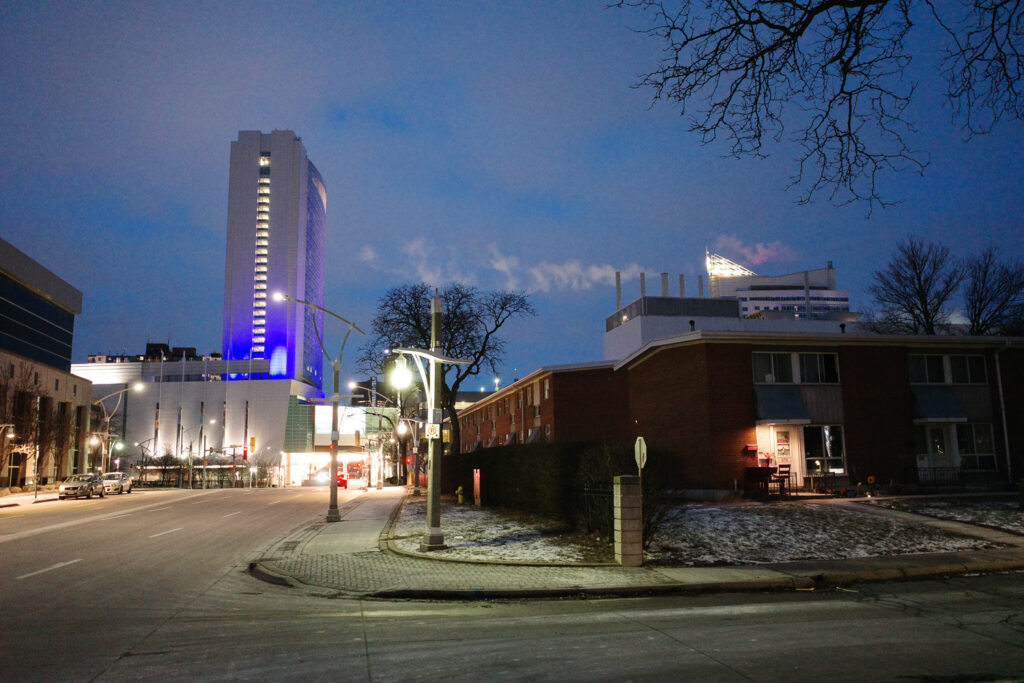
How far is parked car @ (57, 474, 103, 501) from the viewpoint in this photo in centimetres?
4881

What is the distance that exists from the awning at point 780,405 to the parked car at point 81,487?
44744mm

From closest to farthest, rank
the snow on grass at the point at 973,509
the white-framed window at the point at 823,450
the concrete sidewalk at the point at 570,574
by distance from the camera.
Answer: the concrete sidewalk at the point at 570,574 → the snow on grass at the point at 973,509 → the white-framed window at the point at 823,450

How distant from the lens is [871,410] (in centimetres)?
2944

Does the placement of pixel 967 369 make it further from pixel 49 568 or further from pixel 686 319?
pixel 686 319

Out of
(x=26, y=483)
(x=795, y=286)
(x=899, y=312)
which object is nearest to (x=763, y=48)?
(x=899, y=312)

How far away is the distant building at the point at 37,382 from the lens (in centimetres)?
5598

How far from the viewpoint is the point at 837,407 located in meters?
29.2

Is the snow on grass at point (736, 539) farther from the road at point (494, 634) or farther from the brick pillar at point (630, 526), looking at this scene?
the road at point (494, 634)

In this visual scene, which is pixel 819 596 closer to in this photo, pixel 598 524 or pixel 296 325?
pixel 598 524

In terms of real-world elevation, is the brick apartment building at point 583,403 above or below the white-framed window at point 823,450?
above

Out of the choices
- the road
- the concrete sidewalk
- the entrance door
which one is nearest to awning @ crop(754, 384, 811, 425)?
the entrance door

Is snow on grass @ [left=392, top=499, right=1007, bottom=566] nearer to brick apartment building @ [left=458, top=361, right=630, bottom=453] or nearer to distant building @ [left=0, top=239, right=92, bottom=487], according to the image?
brick apartment building @ [left=458, top=361, right=630, bottom=453]

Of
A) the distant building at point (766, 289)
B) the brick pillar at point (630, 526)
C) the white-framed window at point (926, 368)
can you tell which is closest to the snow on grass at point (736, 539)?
the brick pillar at point (630, 526)

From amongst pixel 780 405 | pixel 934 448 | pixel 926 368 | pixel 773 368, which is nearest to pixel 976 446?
pixel 934 448
